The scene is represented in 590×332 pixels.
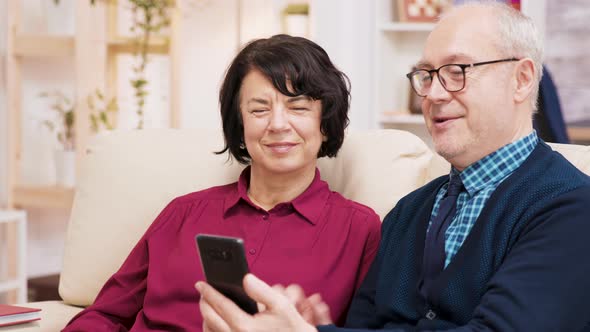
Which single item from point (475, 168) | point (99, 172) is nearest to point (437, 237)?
point (475, 168)

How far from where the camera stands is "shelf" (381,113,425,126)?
13.4 feet

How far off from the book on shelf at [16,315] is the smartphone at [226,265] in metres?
0.63

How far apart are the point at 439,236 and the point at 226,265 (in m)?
0.40

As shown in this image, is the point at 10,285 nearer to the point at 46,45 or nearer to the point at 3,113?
the point at 3,113

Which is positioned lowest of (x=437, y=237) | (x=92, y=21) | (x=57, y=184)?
(x=57, y=184)

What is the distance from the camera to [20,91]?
382cm

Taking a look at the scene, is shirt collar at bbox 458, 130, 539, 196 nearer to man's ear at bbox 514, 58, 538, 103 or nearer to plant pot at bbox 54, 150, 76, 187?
man's ear at bbox 514, 58, 538, 103

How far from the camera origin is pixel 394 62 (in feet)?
14.2

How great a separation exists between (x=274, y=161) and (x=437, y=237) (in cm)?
48

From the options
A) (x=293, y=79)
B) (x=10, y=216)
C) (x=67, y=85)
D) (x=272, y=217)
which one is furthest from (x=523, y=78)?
(x=67, y=85)

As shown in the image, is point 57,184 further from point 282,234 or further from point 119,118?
point 282,234

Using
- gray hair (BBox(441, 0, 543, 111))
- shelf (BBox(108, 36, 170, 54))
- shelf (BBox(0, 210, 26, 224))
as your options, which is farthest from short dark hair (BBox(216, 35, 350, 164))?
shelf (BBox(108, 36, 170, 54))

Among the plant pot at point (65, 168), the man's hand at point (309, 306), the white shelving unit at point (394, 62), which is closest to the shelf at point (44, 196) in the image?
the plant pot at point (65, 168)

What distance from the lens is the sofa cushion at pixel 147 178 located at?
204 cm
